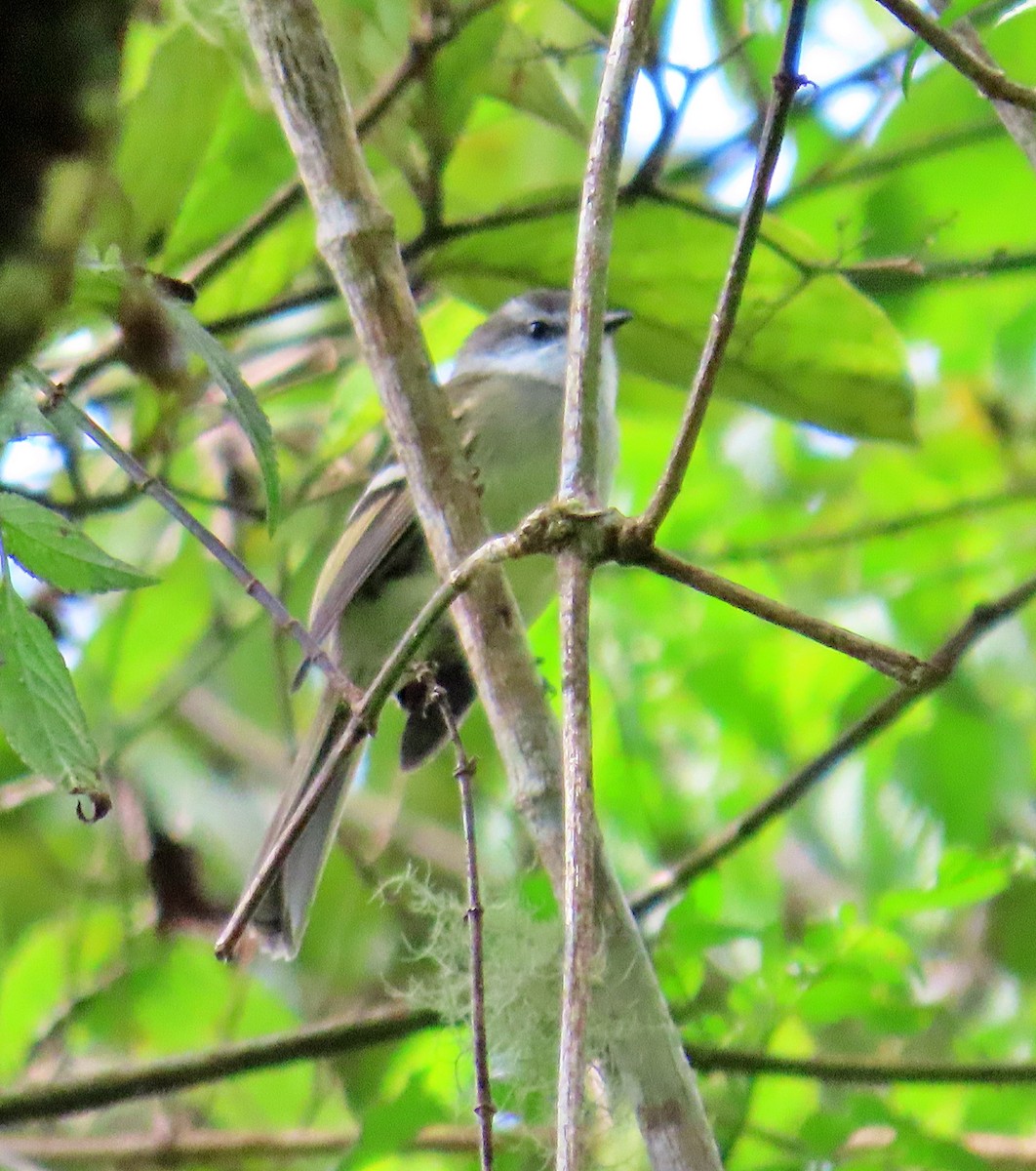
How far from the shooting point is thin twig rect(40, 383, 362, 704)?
147cm

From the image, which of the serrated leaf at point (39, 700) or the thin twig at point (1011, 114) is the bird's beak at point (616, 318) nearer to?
the thin twig at point (1011, 114)

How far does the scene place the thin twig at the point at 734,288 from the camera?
1.11 m

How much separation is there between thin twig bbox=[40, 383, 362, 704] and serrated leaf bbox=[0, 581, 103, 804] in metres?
0.24

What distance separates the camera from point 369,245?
5.03 ft

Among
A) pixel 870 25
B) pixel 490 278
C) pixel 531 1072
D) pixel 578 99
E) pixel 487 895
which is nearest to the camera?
pixel 531 1072

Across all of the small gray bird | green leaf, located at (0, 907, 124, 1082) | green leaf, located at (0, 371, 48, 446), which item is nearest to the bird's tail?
the small gray bird

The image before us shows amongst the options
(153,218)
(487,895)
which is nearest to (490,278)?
(153,218)

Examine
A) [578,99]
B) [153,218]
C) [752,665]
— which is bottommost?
→ [752,665]

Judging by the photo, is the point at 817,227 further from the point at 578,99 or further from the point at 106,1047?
the point at 106,1047

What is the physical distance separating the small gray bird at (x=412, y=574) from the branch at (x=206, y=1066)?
130 mm

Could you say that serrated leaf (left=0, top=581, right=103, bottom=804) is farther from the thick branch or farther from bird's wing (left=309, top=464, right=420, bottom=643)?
bird's wing (left=309, top=464, right=420, bottom=643)

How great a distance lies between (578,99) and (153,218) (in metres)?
1.07


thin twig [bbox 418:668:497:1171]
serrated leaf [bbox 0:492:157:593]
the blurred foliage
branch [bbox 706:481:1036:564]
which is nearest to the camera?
thin twig [bbox 418:668:497:1171]

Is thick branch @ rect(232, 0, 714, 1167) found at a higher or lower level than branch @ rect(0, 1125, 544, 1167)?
higher
